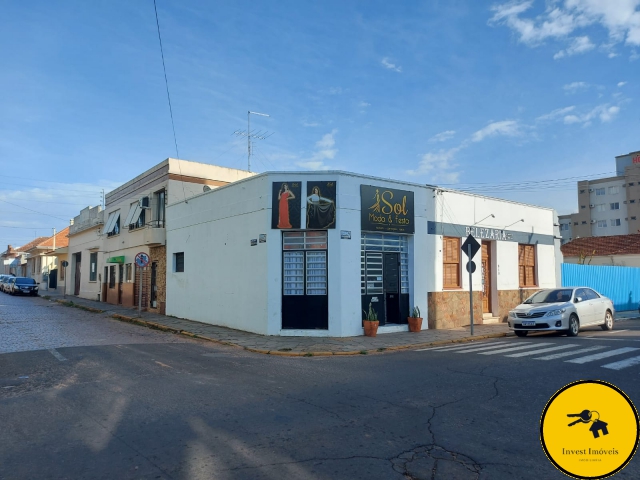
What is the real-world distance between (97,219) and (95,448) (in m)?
32.5

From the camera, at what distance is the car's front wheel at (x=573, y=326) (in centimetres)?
1440

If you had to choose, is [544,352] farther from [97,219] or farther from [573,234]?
[573,234]

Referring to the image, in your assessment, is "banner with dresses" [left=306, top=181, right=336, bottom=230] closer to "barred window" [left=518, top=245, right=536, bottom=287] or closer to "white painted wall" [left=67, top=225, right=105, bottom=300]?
"barred window" [left=518, top=245, right=536, bottom=287]

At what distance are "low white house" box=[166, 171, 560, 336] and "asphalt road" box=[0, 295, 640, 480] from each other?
146 inches

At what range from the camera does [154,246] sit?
23.1 metres

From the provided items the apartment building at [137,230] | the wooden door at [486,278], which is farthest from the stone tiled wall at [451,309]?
the apartment building at [137,230]

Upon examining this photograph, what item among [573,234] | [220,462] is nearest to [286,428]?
[220,462]

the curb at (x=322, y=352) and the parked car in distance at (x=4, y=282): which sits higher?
the parked car in distance at (x=4, y=282)

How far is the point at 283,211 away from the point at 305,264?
184 cm

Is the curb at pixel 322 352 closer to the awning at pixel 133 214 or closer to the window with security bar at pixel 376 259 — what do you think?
the window with security bar at pixel 376 259

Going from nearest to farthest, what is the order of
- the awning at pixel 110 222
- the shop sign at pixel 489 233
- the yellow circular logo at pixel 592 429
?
the yellow circular logo at pixel 592 429, the shop sign at pixel 489 233, the awning at pixel 110 222

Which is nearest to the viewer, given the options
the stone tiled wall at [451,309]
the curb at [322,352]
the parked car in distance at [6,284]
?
the curb at [322,352]

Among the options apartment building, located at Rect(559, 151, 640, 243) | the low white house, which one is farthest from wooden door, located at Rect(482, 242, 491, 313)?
apartment building, located at Rect(559, 151, 640, 243)

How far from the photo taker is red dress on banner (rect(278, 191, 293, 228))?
14844 millimetres
